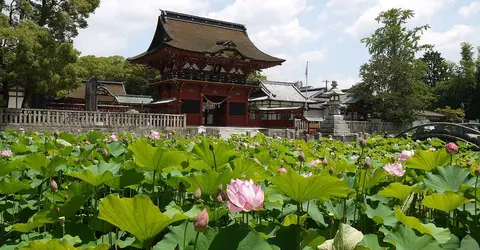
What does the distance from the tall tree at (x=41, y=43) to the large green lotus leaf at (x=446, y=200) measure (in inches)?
603

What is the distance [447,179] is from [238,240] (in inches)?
46.5

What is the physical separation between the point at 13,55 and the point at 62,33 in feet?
9.26

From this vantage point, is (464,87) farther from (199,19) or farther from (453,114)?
(199,19)

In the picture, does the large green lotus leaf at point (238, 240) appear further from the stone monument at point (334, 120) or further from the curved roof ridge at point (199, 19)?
the curved roof ridge at point (199, 19)

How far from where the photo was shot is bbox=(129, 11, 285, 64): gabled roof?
20.8 meters

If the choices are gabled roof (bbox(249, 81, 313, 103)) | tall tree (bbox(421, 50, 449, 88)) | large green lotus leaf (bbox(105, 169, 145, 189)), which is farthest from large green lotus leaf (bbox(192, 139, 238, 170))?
A: tall tree (bbox(421, 50, 449, 88))

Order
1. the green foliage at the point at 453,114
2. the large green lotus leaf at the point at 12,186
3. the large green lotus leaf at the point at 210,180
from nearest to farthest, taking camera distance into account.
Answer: the large green lotus leaf at the point at 210,180, the large green lotus leaf at the point at 12,186, the green foliage at the point at 453,114

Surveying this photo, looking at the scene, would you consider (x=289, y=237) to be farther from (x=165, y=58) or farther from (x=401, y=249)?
(x=165, y=58)

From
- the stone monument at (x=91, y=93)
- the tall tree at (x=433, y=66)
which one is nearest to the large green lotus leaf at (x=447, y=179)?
the stone monument at (x=91, y=93)

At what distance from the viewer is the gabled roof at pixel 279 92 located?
87.0 ft

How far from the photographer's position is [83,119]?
15.9 m

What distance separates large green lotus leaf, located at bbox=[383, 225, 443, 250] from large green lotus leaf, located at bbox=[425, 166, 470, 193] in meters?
0.67

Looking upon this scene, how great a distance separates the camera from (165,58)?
21.5 m

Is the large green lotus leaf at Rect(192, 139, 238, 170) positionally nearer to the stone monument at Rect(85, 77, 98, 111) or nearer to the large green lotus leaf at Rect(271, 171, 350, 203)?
the large green lotus leaf at Rect(271, 171, 350, 203)
